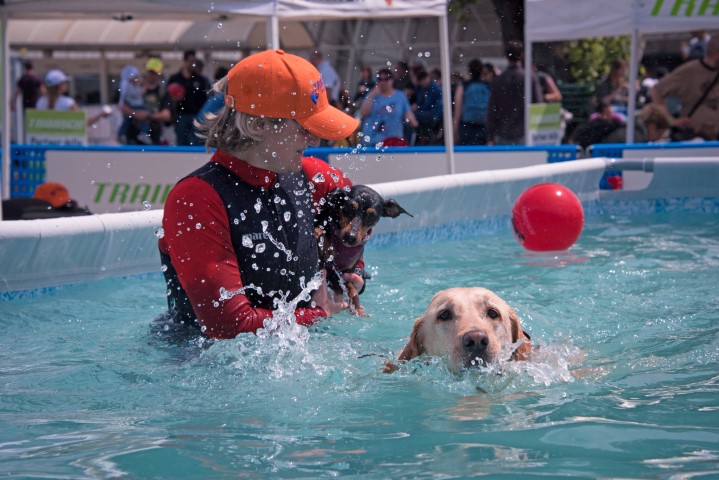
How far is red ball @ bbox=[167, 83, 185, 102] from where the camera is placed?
52.1ft

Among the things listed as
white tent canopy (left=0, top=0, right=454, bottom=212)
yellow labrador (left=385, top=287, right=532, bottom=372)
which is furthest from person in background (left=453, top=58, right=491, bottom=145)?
yellow labrador (left=385, top=287, right=532, bottom=372)

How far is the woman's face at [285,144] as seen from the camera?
4582 millimetres

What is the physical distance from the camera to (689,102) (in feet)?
44.3

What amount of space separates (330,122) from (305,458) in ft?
5.66

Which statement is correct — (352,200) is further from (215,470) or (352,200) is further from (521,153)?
(521,153)

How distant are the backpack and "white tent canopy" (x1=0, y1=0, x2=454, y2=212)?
4736 mm

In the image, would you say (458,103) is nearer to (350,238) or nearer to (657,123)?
(657,123)

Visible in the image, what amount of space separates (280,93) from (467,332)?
1.38 metres

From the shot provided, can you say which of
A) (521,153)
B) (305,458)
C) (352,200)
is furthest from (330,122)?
(521,153)

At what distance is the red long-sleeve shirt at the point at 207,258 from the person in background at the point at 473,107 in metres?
11.5

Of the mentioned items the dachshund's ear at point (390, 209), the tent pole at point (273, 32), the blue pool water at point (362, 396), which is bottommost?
the blue pool water at point (362, 396)

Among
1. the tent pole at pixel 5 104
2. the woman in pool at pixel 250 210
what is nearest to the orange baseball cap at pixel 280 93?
the woman in pool at pixel 250 210

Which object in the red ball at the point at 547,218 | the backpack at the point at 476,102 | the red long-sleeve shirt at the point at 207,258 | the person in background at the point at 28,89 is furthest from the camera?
the person in background at the point at 28,89

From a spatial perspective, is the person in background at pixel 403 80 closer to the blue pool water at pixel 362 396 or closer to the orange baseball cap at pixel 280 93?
the blue pool water at pixel 362 396
